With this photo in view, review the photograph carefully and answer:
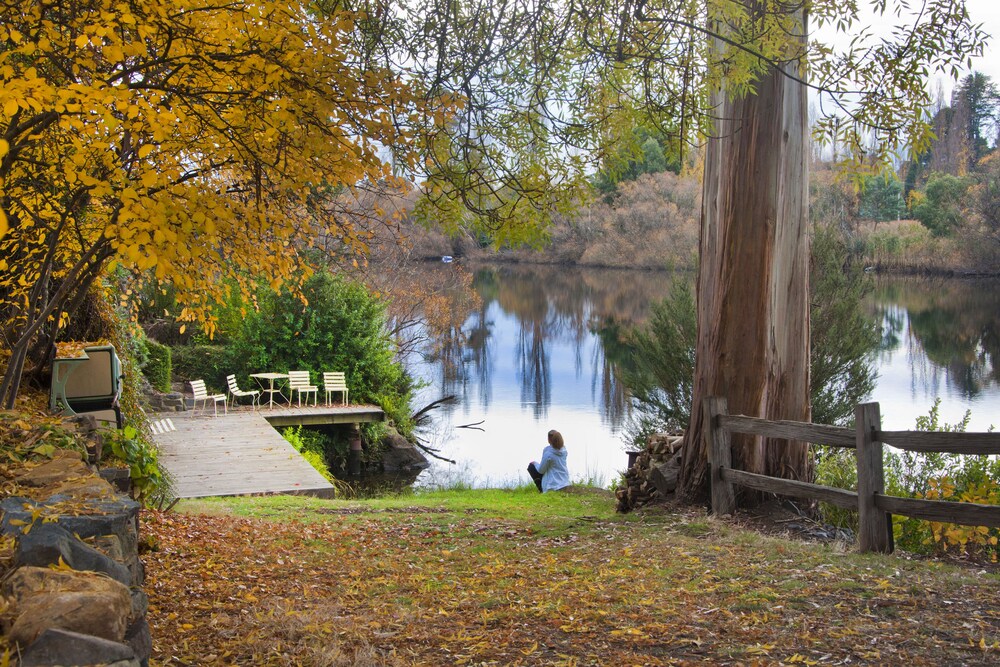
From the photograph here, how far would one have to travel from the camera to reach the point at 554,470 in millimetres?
12891

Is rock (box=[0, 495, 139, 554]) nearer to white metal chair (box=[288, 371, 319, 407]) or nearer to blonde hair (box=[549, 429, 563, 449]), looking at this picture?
blonde hair (box=[549, 429, 563, 449])

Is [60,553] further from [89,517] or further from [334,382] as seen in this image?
[334,382]

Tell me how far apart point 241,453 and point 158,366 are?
5.29 metres

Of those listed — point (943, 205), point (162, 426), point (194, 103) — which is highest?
point (943, 205)

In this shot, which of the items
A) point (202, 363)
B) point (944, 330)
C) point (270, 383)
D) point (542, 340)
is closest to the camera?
point (270, 383)

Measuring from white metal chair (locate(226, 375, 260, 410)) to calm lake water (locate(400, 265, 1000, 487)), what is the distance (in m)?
3.88

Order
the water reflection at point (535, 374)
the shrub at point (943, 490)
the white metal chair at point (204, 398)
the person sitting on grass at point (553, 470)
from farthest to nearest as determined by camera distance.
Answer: the water reflection at point (535, 374) < the white metal chair at point (204, 398) < the person sitting on grass at point (553, 470) < the shrub at point (943, 490)

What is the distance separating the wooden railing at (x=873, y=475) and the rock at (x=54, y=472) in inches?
185


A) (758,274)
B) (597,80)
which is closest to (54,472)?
(597,80)


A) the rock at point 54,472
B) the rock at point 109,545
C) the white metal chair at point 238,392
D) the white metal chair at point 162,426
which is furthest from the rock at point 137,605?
Answer: the white metal chair at point 238,392

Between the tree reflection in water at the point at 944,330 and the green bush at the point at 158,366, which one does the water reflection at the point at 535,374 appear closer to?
the green bush at the point at 158,366

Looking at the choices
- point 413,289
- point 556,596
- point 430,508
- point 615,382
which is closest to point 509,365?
point 615,382

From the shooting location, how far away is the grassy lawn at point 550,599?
12.8 ft

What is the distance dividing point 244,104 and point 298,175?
0.47m
